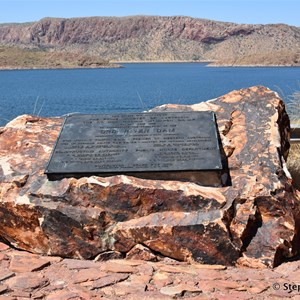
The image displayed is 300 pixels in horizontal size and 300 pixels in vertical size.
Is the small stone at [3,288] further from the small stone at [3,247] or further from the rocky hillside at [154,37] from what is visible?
the rocky hillside at [154,37]

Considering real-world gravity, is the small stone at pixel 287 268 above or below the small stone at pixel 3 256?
above

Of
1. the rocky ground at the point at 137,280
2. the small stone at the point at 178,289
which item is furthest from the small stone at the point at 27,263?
the small stone at the point at 178,289

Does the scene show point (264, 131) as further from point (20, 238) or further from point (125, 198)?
point (20, 238)

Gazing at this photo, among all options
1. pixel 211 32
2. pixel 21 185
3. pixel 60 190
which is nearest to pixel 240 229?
pixel 60 190

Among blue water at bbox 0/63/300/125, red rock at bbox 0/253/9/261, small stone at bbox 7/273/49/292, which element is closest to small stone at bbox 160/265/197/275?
small stone at bbox 7/273/49/292

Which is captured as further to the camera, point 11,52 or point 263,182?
point 11,52

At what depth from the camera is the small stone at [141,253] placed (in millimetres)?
4895

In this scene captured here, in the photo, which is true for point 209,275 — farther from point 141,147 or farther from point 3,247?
Answer: point 3,247

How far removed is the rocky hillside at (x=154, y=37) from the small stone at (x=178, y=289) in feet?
384

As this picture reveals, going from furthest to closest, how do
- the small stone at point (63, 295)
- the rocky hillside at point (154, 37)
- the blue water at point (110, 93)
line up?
1. the rocky hillside at point (154, 37)
2. the blue water at point (110, 93)
3. the small stone at point (63, 295)

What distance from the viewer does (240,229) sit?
476cm

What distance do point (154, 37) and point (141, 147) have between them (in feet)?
457

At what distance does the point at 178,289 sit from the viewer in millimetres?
4293

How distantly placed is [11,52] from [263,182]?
104266 mm
